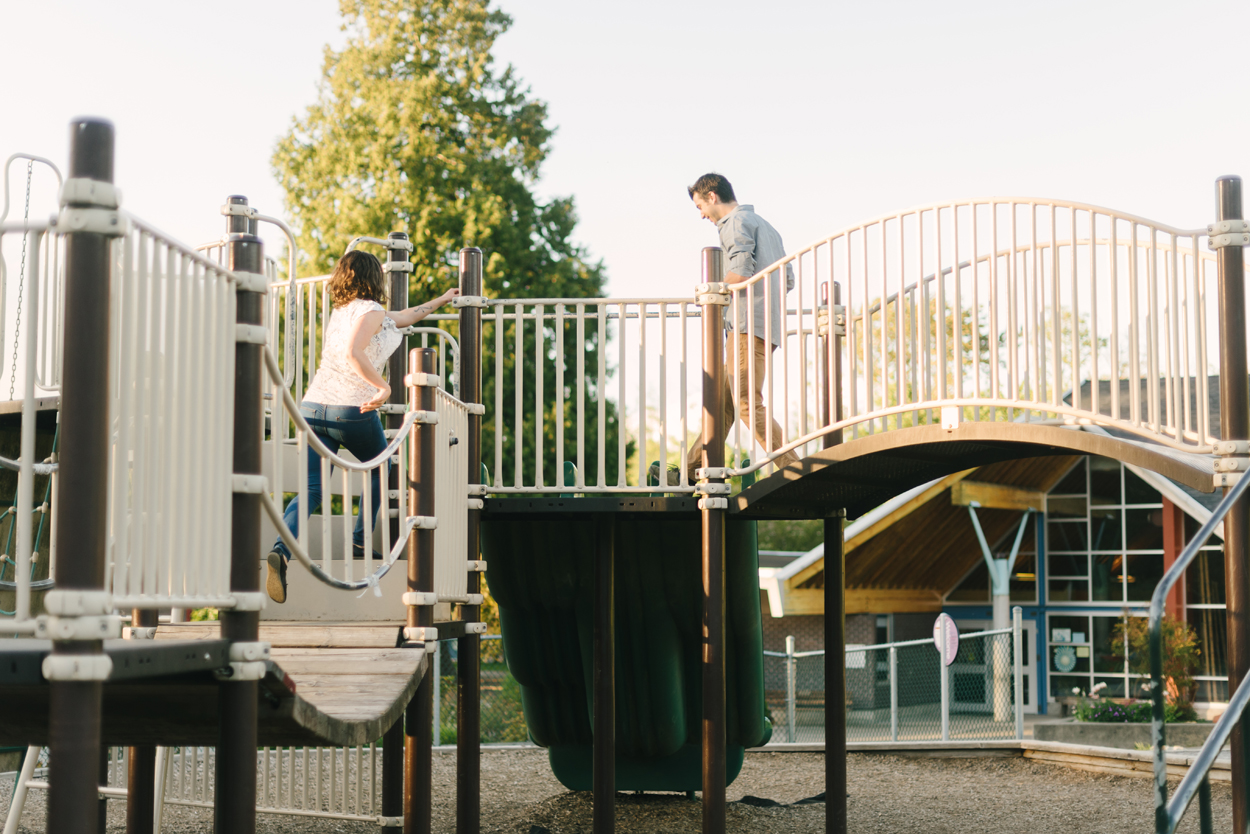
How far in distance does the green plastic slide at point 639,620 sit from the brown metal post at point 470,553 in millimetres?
794

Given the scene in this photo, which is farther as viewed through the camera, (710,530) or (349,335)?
(710,530)

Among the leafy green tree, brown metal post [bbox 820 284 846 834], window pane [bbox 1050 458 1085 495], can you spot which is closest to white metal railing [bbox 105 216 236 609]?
brown metal post [bbox 820 284 846 834]

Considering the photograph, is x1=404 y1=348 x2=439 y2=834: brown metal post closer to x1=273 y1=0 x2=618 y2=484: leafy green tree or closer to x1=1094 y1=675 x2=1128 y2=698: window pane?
x1=1094 y1=675 x2=1128 y2=698: window pane

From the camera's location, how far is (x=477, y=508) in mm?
7398

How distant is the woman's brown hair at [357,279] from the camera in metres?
5.61

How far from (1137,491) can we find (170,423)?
16.0m

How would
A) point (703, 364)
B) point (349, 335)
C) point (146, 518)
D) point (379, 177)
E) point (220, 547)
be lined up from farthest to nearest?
point (379, 177) < point (703, 364) < point (349, 335) < point (220, 547) < point (146, 518)

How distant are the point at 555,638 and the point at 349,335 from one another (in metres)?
4.07

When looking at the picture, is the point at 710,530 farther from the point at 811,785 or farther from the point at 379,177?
the point at 379,177

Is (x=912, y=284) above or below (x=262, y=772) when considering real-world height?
above

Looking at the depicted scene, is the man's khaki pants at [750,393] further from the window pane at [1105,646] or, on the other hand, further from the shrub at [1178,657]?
the window pane at [1105,646]

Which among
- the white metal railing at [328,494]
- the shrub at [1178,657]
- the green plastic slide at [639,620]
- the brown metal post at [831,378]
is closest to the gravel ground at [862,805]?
the green plastic slide at [639,620]

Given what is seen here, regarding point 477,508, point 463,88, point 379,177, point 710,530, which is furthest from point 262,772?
point 463,88

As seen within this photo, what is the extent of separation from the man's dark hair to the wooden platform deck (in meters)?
3.59
